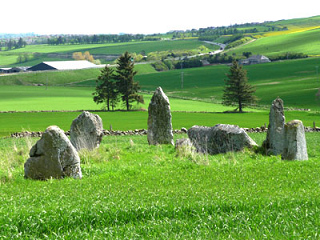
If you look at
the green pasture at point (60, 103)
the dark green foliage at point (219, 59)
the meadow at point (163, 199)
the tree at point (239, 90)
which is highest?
the dark green foliage at point (219, 59)

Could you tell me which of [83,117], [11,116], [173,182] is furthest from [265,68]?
[173,182]

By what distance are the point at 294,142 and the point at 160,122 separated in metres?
10.2

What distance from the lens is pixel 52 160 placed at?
18.2 meters

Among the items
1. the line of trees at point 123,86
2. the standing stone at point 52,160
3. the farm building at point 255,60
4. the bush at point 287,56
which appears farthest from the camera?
the bush at point 287,56

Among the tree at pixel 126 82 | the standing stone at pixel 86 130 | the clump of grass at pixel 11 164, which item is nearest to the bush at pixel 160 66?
the tree at pixel 126 82

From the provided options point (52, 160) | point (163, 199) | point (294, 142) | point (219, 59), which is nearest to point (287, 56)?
point (219, 59)

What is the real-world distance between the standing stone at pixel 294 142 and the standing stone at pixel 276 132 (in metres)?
2.36

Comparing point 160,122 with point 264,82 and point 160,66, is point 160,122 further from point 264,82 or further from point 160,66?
point 160,66

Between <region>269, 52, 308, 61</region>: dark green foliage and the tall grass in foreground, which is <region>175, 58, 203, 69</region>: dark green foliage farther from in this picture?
the tall grass in foreground

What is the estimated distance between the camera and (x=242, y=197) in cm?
1409

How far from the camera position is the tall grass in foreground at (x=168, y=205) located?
12078mm

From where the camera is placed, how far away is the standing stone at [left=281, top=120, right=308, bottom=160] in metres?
23.1

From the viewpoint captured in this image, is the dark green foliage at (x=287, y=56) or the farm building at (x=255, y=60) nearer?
the farm building at (x=255, y=60)

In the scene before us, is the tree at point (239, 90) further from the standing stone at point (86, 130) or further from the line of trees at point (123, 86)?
the standing stone at point (86, 130)
